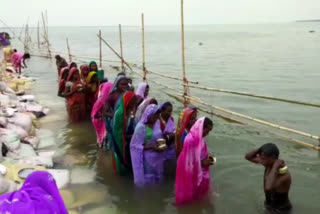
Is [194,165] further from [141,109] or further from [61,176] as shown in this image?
[61,176]

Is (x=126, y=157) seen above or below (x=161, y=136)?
below

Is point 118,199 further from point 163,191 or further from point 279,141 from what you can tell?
point 279,141

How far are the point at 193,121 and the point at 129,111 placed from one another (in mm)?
975

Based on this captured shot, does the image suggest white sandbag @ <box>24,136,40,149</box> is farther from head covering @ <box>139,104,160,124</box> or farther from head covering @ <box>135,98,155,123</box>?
head covering @ <box>139,104,160,124</box>

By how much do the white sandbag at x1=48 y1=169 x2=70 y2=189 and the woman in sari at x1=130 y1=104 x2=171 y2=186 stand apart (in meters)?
1.15

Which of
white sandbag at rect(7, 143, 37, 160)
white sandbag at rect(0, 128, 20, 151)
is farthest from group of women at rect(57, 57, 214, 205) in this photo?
white sandbag at rect(0, 128, 20, 151)

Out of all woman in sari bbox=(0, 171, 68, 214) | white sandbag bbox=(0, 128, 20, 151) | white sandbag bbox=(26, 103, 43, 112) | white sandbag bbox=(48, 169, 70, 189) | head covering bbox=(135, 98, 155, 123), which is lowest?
white sandbag bbox=(48, 169, 70, 189)

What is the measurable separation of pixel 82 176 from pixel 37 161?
744 mm

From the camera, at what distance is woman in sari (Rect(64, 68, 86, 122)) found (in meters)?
7.92

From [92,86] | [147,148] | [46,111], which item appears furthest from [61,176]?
[46,111]

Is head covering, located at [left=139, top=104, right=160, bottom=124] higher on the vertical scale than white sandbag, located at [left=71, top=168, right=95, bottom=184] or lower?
higher

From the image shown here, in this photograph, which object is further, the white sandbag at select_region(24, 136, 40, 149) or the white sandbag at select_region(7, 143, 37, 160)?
the white sandbag at select_region(24, 136, 40, 149)

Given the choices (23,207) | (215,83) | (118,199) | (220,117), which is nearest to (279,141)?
(220,117)

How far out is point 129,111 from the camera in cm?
502
